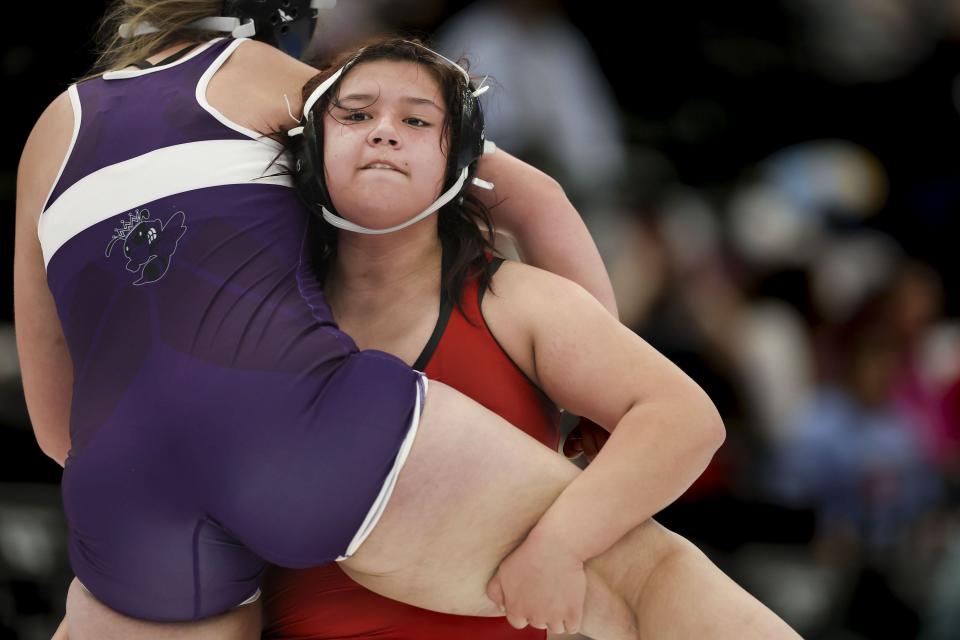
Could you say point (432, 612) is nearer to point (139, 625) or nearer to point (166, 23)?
point (139, 625)

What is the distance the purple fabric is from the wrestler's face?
12cm

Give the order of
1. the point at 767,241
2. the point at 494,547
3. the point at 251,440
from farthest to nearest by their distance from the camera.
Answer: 1. the point at 767,241
2. the point at 494,547
3. the point at 251,440

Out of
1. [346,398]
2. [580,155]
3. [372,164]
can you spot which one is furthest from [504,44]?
[346,398]

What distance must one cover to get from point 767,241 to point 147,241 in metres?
2.84

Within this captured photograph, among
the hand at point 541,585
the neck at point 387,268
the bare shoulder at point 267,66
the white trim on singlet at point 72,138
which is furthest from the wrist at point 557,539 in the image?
the white trim on singlet at point 72,138

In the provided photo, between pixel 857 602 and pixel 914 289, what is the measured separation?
3.51 ft

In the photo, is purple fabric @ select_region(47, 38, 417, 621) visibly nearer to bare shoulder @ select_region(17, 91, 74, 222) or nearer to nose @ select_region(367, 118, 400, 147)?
bare shoulder @ select_region(17, 91, 74, 222)

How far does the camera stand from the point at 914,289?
13.1 feet

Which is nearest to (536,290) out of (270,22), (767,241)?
(270,22)

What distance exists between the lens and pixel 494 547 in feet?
5.64

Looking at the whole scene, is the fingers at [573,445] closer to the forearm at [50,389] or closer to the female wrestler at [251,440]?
the female wrestler at [251,440]

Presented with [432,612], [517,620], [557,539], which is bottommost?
[432,612]

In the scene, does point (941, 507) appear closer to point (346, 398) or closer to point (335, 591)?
point (335, 591)

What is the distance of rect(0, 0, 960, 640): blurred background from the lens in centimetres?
357
